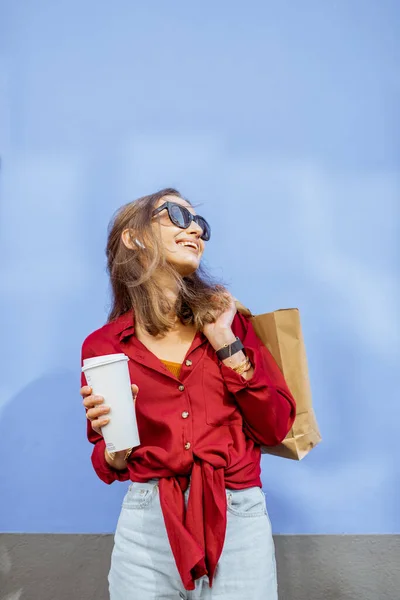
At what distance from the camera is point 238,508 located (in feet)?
3.34

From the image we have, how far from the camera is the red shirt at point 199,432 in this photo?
97cm

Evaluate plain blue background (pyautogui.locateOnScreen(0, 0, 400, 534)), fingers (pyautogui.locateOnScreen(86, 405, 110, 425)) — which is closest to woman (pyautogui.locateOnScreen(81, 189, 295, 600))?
fingers (pyautogui.locateOnScreen(86, 405, 110, 425))

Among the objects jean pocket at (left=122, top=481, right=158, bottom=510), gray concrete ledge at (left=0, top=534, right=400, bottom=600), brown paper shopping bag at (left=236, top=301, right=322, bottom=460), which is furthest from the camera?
gray concrete ledge at (left=0, top=534, right=400, bottom=600)

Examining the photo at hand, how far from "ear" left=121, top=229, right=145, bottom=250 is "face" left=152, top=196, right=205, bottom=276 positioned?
5 cm

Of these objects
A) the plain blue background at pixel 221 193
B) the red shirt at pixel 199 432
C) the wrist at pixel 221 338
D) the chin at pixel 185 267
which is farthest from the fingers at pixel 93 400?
the plain blue background at pixel 221 193

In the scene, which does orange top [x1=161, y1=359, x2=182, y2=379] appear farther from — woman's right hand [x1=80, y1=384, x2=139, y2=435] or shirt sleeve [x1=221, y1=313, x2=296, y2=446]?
woman's right hand [x1=80, y1=384, x2=139, y2=435]

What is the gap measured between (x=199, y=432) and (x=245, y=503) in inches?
5.8

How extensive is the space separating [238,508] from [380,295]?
818 mm

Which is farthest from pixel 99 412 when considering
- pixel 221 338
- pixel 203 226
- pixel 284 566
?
pixel 284 566

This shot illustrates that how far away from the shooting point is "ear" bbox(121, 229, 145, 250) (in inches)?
47.6

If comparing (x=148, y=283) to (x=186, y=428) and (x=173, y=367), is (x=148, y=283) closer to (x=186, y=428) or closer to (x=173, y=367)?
(x=173, y=367)

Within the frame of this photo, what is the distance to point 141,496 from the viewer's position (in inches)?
40.8

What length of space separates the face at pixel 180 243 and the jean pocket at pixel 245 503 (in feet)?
1.44

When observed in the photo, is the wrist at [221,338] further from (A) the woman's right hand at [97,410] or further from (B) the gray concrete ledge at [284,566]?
(B) the gray concrete ledge at [284,566]
